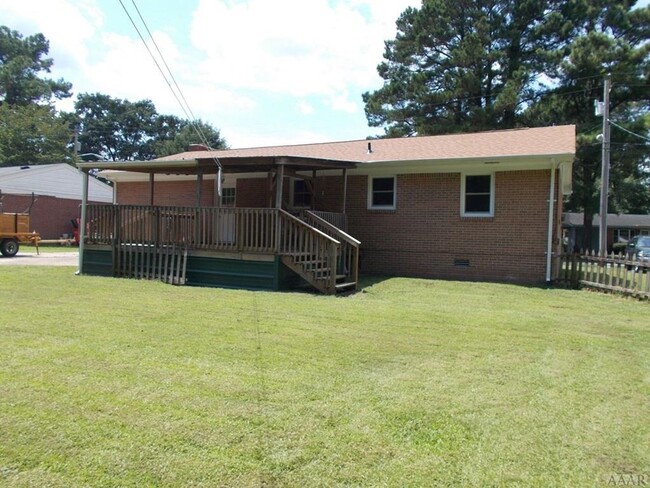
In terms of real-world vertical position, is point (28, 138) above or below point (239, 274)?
above

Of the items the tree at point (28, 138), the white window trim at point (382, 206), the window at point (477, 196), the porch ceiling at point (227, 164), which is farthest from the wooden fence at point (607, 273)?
the tree at point (28, 138)

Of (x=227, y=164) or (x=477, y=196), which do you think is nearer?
(x=227, y=164)

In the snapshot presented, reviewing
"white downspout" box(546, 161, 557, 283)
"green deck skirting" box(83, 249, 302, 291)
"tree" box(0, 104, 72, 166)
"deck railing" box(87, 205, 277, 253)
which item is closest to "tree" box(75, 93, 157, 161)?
"tree" box(0, 104, 72, 166)

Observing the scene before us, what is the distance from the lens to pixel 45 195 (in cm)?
3009

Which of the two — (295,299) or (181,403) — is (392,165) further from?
(181,403)

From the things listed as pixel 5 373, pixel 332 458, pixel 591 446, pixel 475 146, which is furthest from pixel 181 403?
pixel 475 146

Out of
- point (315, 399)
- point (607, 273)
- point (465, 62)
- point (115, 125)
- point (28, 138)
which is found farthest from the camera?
point (115, 125)

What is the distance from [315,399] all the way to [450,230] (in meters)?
10.4

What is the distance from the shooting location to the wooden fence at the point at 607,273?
10.1 m

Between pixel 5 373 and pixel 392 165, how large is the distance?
1098 cm

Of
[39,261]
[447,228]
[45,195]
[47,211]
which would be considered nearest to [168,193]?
[39,261]

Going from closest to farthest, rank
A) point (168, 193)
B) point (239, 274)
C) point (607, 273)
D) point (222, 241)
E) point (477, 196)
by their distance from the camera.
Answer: point (239, 274) < point (607, 273) < point (222, 241) < point (477, 196) < point (168, 193)

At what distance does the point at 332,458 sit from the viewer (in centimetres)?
297

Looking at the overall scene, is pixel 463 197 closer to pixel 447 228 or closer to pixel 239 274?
pixel 447 228
